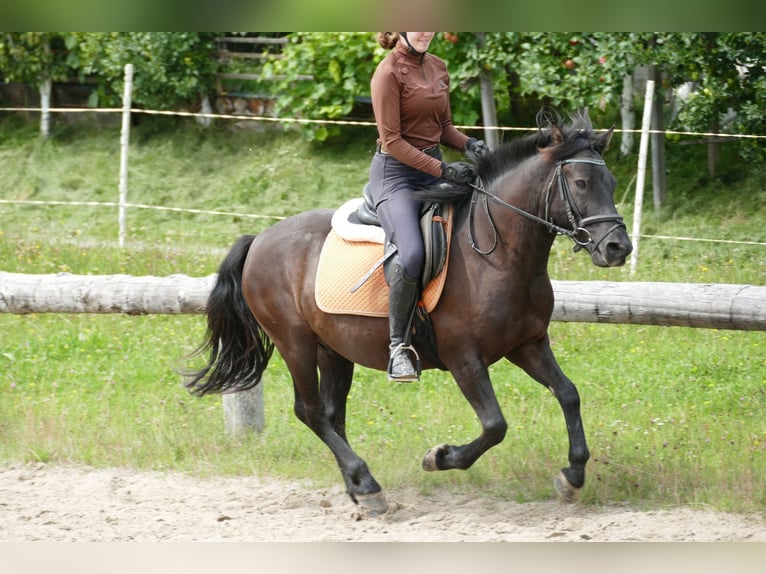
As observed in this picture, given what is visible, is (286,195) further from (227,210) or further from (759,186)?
(759,186)

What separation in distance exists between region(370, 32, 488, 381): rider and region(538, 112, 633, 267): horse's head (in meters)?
0.57

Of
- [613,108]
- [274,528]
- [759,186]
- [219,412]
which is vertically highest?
[613,108]

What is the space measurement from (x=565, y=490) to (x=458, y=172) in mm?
1868

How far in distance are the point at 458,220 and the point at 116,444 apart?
3.07 metres

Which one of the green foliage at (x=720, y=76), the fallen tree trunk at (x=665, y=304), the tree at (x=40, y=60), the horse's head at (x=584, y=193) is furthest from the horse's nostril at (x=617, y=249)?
the tree at (x=40, y=60)

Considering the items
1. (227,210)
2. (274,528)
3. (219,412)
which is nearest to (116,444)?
(219,412)

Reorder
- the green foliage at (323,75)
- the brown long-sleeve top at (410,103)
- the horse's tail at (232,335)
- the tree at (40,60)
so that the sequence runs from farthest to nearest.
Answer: the tree at (40,60) → the green foliage at (323,75) → the horse's tail at (232,335) → the brown long-sleeve top at (410,103)

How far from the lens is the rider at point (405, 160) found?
15.5 ft

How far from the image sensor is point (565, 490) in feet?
16.8

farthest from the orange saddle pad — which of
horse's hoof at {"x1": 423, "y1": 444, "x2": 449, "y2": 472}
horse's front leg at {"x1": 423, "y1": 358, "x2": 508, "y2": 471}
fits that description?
horse's hoof at {"x1": 423, "y1": 444, "x2": 449, "y2": 472}

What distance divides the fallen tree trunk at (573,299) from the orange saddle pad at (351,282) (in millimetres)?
1455

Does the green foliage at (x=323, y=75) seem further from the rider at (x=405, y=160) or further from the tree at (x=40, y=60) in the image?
the rider at (x=405, y=160)
